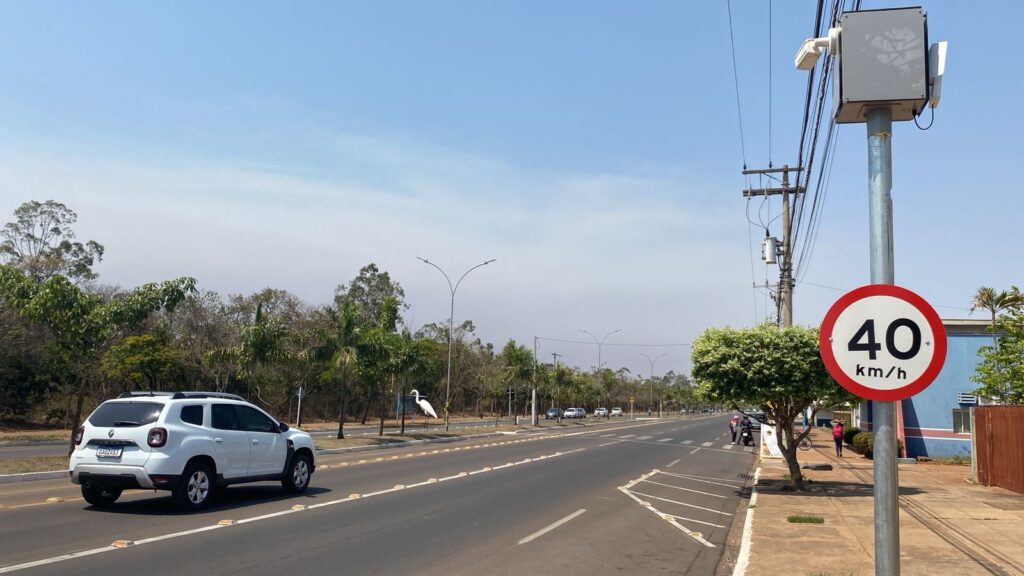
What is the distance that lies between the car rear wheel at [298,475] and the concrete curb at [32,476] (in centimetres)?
663

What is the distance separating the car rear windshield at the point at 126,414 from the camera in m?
11.8

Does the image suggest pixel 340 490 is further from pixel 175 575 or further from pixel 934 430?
pixel 934 430

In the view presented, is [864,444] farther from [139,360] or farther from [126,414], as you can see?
[139,360]

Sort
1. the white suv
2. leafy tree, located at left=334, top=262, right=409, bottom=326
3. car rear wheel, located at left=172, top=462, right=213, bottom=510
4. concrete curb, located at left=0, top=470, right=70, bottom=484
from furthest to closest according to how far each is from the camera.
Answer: leafy tree, located at left=334, top=262, right=409, bottom=326, concrete curb, located at left=0, top=470, right=70, bottom=484, car rear wheel, located at left=172, top=462, right=213, bottom=510, the white suv

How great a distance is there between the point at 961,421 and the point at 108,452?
31.5 meters

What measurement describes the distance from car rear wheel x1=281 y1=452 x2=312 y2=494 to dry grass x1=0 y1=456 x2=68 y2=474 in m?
7.26

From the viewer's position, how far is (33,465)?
60.1 feet

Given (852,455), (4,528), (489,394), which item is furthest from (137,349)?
(489,394)

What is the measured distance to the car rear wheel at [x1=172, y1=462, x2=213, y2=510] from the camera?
11.7 meters

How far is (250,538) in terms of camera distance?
10.0 metres

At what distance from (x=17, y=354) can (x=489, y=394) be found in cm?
4462

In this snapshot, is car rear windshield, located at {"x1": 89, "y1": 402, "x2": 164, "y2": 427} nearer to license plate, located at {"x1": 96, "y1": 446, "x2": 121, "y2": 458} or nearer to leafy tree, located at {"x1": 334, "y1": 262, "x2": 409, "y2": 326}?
license plate, located at {"x1": 96, "y1": 446, "x2": 121, "y2": 458}

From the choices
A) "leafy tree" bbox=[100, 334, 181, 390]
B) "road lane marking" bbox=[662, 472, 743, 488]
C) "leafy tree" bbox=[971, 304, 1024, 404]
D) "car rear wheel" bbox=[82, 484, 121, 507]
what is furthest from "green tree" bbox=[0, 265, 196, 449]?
"leafy tree" bbox=[971, 304, 1024, 404]

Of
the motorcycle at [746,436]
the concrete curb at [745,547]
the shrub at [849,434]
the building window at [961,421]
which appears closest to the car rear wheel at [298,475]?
the concrete curb at [745,547]
